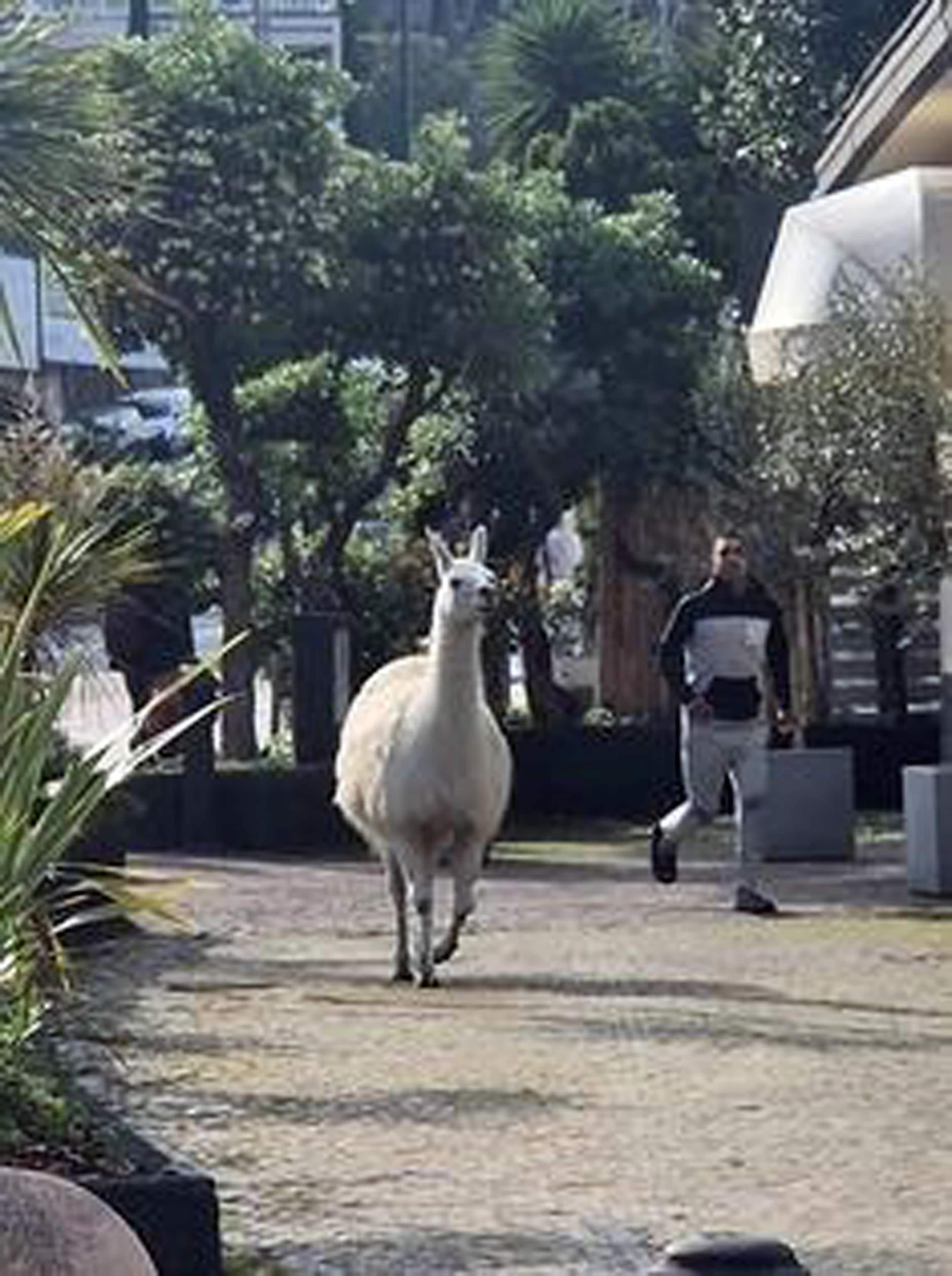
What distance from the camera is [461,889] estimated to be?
16.5m

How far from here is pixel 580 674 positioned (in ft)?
107

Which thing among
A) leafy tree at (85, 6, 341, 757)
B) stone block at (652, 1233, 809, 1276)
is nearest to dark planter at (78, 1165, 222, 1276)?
stone block at (652, 1233, 809, 1276)

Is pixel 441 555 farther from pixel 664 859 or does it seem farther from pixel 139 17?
pixel 139 17

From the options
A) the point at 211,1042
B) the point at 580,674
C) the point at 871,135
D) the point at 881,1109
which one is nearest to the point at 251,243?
the point at 871,135

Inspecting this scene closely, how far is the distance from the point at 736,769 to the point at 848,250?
706 cm

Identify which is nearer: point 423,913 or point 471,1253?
point 471,1253

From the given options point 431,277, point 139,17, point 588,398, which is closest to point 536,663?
point 588,398

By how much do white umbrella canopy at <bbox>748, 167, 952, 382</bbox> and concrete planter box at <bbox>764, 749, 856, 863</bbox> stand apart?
3729mm

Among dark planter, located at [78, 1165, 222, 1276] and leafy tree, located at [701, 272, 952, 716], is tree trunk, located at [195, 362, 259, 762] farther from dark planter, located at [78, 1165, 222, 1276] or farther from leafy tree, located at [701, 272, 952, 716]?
dark planter, located at [78, 1165, 222, 1276]

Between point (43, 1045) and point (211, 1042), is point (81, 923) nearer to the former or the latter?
point (43, 1045)

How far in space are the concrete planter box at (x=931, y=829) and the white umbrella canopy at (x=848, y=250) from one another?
562cm

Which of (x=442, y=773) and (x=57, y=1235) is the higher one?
(x=442, y=773)

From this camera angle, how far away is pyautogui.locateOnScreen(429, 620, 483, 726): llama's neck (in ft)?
53.4

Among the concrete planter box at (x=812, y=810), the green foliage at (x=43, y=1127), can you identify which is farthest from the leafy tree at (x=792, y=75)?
the green foliage at (x=43, y=1127)
